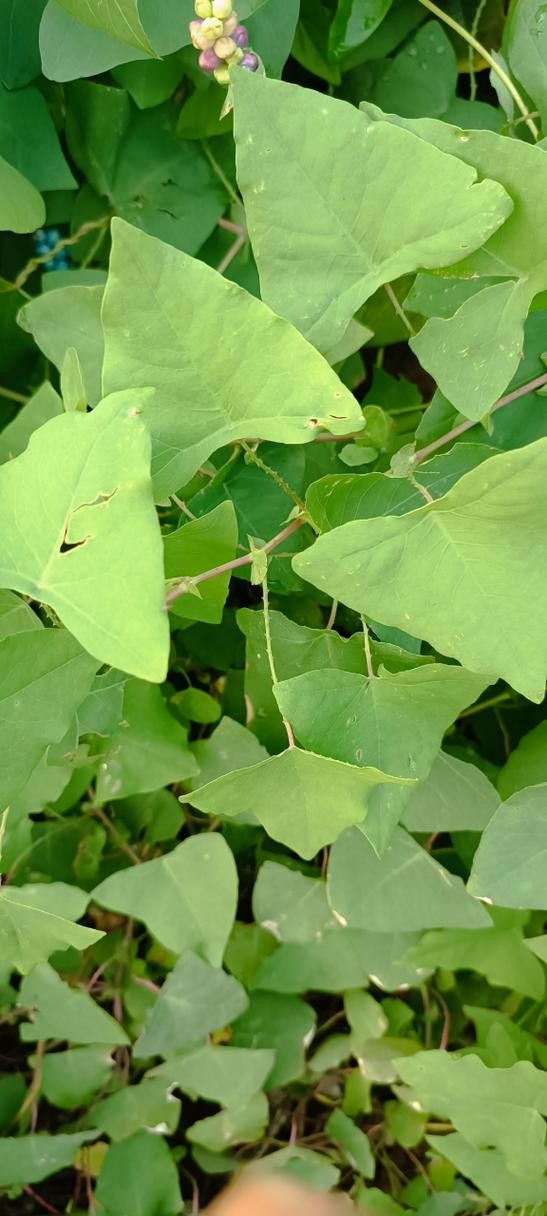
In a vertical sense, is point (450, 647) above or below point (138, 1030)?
above

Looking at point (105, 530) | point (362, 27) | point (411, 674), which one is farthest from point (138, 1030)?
point (362, 27)

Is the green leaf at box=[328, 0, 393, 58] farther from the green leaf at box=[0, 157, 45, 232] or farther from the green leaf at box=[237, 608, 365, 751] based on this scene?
the green leaf at box=[237, 608, 365, 751]

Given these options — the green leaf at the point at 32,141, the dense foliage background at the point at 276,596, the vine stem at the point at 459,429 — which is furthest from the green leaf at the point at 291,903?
the green leaf at the point at 32,141

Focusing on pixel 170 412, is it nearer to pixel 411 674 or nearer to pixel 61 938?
pixel 411 674

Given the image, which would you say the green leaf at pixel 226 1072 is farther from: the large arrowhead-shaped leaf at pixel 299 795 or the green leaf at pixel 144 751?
the large arrowhead-shaped leaf at pixel 299 795

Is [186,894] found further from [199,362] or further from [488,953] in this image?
[199,362]

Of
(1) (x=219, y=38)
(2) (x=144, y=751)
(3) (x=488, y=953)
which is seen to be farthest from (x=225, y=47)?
(3) (x=488, y=953)

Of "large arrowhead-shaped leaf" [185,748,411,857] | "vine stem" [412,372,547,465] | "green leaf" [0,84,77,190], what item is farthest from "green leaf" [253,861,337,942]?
"green leaf" [0,84,77,190]
